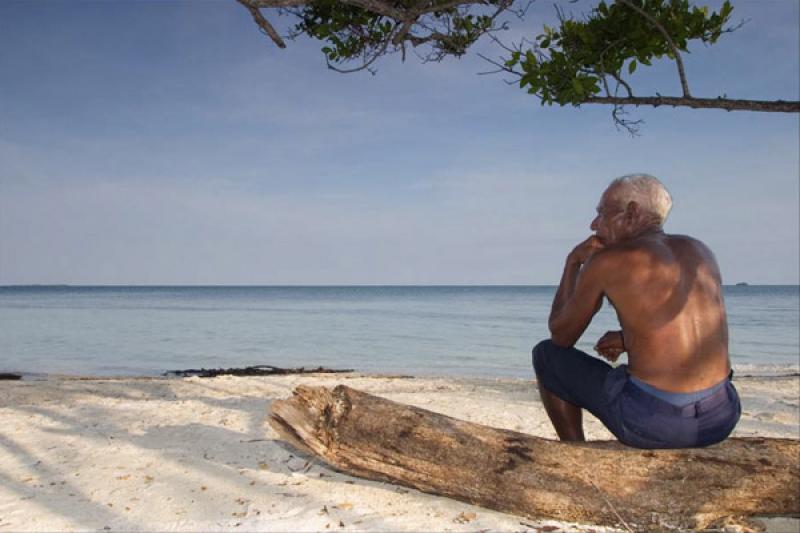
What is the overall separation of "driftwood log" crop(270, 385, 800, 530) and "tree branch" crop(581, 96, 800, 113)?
2809 mm

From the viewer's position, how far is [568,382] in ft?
12.8

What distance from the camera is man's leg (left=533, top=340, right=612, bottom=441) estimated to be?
3777 mm

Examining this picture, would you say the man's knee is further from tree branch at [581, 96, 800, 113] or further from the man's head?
tree branch at [581, 96, 800, 113]

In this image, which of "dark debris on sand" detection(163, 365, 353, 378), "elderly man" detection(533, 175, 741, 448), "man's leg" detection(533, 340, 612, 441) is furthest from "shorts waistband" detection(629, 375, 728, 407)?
"dark debris on sand" detection(163, 365, 353, 378)

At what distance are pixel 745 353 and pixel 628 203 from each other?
19990 millimetres

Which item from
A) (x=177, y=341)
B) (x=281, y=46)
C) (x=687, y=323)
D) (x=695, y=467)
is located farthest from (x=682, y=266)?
(x=177, y=341)

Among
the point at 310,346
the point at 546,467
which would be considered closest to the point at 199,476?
the point at 546,467

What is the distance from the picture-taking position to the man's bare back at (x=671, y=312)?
3.38 meters

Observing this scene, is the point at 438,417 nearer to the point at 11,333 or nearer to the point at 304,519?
the point at 304,519

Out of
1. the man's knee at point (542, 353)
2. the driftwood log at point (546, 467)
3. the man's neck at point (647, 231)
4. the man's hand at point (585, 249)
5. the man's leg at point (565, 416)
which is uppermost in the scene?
the man's neck at point (647, 231)

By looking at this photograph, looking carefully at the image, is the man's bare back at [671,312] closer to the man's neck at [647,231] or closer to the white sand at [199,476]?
the man's neck at [647,231]

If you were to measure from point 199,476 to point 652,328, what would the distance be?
3.39 meters

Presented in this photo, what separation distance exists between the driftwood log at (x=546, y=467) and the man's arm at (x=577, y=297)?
2.39 ft

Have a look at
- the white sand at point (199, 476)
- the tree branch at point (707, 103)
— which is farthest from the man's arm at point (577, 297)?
the tree branch at point (707, 103)
